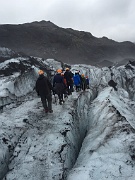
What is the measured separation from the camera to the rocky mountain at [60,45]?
8162 centimetres

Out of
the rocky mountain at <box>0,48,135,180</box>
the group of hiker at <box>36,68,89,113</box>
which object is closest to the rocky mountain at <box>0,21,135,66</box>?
the group of hiker at <box>36,68,89,113</box>

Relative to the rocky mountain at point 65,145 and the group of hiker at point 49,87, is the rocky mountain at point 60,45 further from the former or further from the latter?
the rocky mountain at point 65,145

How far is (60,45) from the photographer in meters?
89.7

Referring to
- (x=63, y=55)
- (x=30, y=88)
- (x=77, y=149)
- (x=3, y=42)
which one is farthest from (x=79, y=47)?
(x=77, y=149)

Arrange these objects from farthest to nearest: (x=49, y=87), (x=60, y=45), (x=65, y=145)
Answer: (x=60, y=45) → (x=49, y=87) → (x=65, y=145)

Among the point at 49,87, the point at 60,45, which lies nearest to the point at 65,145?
the point at 49,87

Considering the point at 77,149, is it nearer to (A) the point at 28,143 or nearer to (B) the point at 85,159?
(B) the point at 85,159

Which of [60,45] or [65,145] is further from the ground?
[60,45]

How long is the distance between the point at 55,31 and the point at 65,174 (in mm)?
93002

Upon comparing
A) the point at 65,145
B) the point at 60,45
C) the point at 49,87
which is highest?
the point at 60,45

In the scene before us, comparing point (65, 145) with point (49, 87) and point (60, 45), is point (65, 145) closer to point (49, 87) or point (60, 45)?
point (49, 87)

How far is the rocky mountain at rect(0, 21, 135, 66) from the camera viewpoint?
81625 millimetres

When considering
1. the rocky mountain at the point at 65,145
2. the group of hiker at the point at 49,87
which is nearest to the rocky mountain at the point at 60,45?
the group of hiker at the point at 49,87

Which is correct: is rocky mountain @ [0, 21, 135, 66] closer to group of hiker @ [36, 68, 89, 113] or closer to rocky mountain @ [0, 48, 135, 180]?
group of hiker @ [36, 68, 89, 113]
